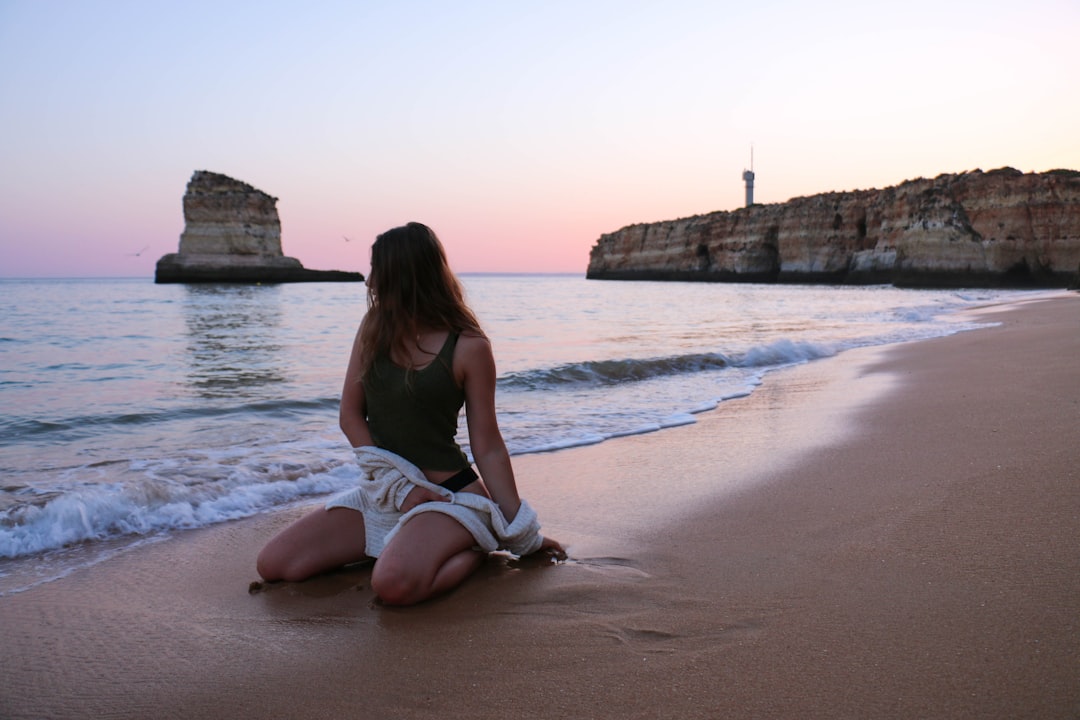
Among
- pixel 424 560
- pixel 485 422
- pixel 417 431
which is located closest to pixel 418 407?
pixel 417 431

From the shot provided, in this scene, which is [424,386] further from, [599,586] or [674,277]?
[674,277]

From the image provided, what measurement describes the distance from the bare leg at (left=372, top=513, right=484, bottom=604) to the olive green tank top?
25 centimetres

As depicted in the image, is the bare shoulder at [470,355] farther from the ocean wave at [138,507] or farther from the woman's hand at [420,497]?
the ocean wave at [138,507]

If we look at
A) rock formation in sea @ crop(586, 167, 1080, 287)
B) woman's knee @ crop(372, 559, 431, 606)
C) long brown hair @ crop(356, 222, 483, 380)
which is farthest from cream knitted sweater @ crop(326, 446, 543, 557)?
rock formation in sea @ crop(586, 167, 1080, 287)

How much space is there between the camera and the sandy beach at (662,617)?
1897 millimetres

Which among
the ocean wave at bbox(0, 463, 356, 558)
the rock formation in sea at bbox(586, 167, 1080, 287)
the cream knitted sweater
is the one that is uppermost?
the rock formation in sea at bbox(586, 167, 1080, 287)

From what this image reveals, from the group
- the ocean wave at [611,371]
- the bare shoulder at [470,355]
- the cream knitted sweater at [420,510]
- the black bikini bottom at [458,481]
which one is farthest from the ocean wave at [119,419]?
the bare shoulder at [470,355]

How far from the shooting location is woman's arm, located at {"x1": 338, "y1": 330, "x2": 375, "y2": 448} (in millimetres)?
3080

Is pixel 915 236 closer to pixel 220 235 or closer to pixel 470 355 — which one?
pixel 470 355

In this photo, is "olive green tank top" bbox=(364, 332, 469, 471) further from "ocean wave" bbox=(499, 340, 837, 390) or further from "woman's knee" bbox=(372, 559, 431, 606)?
"ocean wave" bbox=(499, 340, 837, 390)

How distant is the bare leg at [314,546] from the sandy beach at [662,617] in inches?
2.5

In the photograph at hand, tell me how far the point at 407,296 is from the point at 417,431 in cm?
52

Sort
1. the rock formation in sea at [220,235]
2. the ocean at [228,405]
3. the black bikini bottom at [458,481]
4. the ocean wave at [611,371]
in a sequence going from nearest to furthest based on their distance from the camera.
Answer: the black bikini bottom at [458,481]
the ocean at [228,405]
the ocean wave at [611,371]
the rock formation in sea at [220,235]

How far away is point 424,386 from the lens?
117 inches
